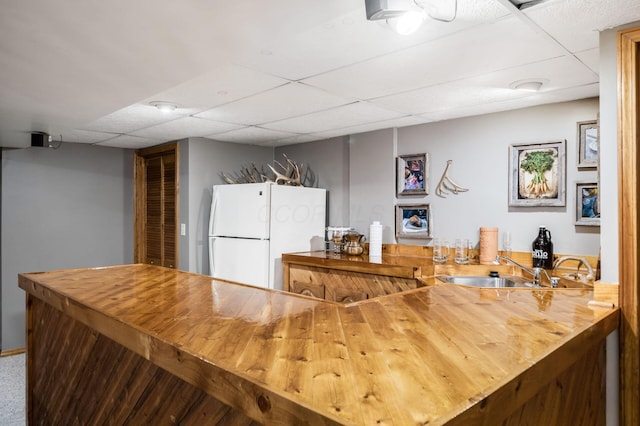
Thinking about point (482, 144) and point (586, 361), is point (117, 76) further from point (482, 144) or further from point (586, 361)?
point (482, 144)

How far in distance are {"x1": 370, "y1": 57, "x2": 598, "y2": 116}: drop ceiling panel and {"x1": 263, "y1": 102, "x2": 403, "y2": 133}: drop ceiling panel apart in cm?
16

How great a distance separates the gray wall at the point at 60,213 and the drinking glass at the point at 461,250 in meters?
3.89

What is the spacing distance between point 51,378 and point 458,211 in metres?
3.06

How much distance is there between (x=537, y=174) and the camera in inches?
126

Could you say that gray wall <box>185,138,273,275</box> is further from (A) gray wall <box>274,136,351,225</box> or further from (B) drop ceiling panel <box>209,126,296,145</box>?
(A) gray wall <box>274,136,351,225</box>

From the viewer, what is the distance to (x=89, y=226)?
4965mm

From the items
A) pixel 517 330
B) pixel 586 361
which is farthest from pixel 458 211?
pixel 517 330

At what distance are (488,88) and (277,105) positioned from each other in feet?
4.81

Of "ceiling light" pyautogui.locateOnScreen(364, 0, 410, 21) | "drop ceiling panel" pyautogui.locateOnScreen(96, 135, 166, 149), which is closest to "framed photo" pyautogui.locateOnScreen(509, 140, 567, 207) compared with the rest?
"ceiling light" pyautogui.locateOnScreen(364, 0, 410, 21)

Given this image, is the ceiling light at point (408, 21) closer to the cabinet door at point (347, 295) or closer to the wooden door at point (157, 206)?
the cabinet door at point (347, 295)

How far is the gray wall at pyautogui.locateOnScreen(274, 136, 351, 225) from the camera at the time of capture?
4.48 meters

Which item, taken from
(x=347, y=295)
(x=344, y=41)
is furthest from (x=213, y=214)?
(x=344, y=41)

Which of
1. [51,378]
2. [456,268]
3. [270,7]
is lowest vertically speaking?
[51,378]

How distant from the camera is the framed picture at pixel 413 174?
12.5ft
